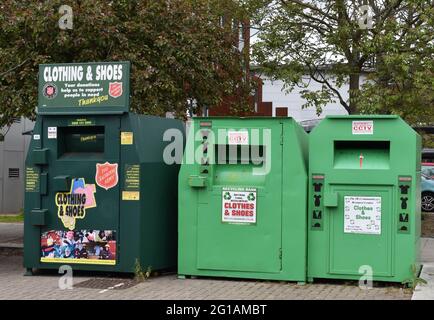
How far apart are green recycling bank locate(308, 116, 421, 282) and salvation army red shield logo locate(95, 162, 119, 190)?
7.52 ft

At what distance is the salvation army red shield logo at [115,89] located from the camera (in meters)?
7.45

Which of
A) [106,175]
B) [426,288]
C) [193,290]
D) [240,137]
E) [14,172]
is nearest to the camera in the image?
[426,288]

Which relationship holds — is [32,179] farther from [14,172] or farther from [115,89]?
[14,172]

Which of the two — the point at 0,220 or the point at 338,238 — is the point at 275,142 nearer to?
the point at 338,238

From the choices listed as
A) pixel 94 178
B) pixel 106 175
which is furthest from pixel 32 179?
pixel 106 175

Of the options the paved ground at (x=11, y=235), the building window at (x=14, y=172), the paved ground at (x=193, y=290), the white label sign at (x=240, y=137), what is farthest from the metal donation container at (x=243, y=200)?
the building window at (x=14, y=172)

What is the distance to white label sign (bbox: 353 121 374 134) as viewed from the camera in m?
6.91

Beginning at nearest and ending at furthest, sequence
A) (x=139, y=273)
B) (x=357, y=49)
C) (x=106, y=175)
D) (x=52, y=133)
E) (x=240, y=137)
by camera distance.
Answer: (x=240, y=137) < (x=139, y=273) < (x=106, y=175) < (x=52, y=133) < (x=357, y=49)

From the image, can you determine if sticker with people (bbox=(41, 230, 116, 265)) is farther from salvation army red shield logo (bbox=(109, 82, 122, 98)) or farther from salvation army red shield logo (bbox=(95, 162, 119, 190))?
salvation army red shield logo (bbox=(109, 82, 122, 98))

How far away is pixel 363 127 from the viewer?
6.94 m

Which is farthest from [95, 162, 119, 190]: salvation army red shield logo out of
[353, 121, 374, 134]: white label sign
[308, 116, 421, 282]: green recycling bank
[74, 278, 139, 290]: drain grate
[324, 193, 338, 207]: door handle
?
[353, 121, 374, 134]: white label sign

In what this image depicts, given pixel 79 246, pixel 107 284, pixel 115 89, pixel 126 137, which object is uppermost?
pixel 115 89

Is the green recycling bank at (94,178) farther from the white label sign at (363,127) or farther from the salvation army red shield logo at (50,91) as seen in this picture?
the white label sign at (363,127)

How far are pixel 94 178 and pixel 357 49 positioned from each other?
7066 mm
